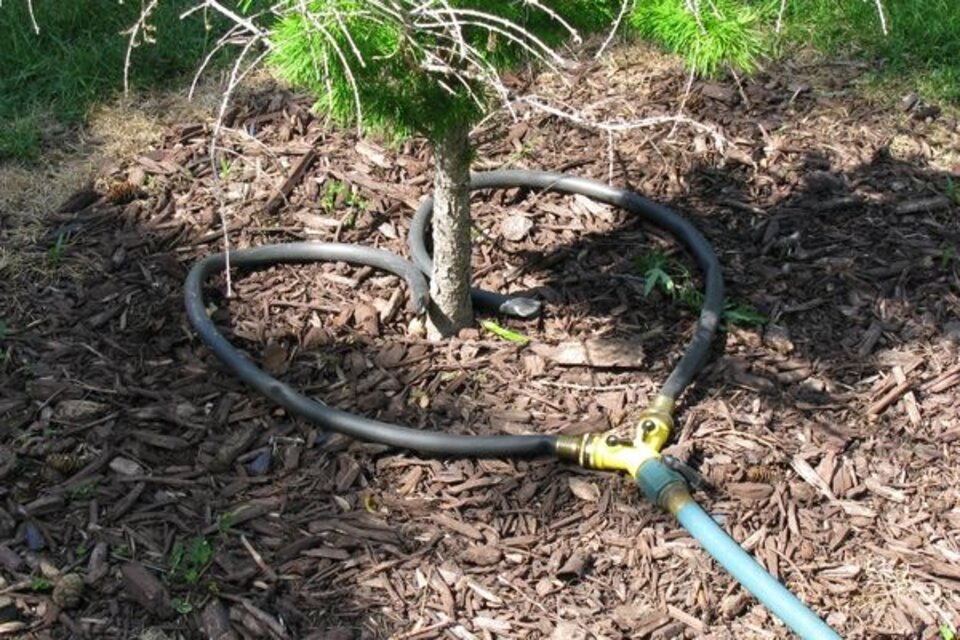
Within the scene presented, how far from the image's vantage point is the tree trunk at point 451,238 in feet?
11.3

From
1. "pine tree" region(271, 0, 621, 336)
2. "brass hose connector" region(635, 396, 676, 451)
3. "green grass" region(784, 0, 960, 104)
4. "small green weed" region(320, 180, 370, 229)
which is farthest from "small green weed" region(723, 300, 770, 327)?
"green grass" region(784, 0, 960, 104)

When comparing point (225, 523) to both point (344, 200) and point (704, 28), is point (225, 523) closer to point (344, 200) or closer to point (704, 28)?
point (344, 200)

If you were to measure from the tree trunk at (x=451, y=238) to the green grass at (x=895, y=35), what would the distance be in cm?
218

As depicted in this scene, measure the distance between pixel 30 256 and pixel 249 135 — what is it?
0.95 m

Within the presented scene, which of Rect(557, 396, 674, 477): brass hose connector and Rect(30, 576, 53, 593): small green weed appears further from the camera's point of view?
Rect(557, 396, 674, 477): brass hose connector

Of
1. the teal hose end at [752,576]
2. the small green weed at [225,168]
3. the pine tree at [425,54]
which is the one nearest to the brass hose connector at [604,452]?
the teal hose end at [752,576]

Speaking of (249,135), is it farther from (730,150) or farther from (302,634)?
(302,634)

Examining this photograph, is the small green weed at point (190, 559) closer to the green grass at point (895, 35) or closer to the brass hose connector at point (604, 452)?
the brass hose connector at point (604, 452)

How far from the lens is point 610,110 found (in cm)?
477

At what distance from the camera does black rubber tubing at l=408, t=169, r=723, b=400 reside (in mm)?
3619

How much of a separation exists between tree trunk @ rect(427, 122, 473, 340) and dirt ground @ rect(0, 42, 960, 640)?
0.28ft

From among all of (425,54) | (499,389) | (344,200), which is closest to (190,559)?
(499,389)

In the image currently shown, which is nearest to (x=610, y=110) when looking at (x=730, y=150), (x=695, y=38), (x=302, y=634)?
(x=730, y=150)

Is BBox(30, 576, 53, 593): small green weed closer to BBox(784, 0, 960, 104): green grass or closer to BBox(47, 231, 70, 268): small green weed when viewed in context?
BBox(47, 231, 70, 268): small green weed
